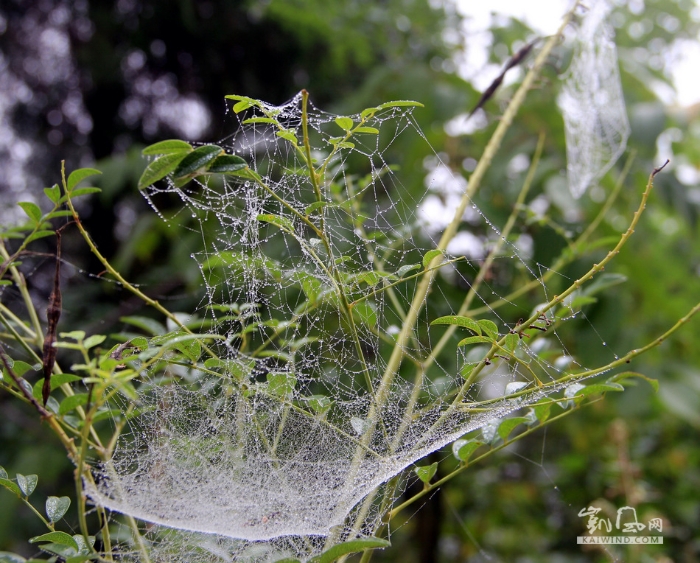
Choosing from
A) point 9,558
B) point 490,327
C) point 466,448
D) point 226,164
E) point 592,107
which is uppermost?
point 592,107

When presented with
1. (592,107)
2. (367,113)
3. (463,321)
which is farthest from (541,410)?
(592,107)

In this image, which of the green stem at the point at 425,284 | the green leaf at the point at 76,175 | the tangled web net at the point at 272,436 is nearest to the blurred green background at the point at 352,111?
the green stem at the point at 425,284

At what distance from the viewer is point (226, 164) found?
19.9 inches

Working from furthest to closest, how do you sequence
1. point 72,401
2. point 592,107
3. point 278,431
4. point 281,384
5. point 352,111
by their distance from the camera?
point 352,111
point 592,107
point 278,431
point 281,384
point 72,401

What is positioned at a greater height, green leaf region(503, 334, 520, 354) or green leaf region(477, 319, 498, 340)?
green leaf region(477, 319, 498, 340)

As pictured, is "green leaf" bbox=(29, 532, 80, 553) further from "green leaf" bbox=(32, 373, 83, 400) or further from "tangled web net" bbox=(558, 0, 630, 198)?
"tangled web net" bbox=(558, 0, 630, 198)

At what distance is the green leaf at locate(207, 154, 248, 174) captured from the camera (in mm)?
500

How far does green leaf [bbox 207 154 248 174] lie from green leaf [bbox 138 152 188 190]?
1.2 inches

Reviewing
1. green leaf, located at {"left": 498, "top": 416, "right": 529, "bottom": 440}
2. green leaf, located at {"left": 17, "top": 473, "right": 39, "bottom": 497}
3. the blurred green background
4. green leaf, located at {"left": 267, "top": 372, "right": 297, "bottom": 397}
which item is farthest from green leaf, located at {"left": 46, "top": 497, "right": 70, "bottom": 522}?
the blurred green background

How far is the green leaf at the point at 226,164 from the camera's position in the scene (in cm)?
50

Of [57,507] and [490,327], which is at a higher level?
[490,327]

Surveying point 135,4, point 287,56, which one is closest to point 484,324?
point 287,56

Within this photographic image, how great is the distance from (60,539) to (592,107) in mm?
1452

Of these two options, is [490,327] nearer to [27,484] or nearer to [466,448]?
[466,448]
